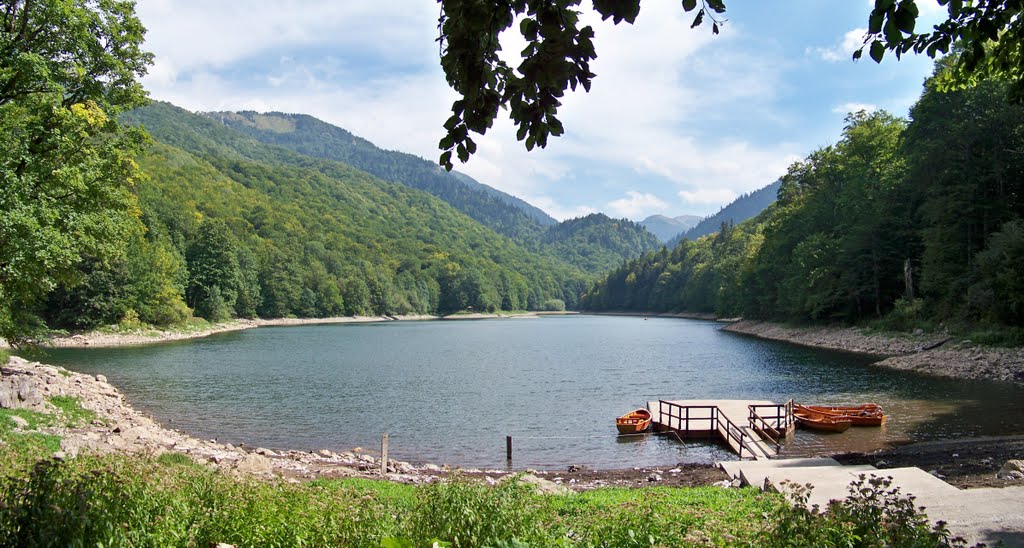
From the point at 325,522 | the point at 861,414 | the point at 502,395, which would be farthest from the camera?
the point at 502,395

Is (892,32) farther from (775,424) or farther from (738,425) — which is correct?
(775,424)

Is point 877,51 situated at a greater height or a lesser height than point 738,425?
greater

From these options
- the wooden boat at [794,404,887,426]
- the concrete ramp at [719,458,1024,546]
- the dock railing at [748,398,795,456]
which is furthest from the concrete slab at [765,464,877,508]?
the wooden boat at [794,404,887,426]

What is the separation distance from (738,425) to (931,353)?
2391 centimetres

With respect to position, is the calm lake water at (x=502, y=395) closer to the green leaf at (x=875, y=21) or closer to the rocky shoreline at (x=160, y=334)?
the rocky shoreline at (x=160, y=334)

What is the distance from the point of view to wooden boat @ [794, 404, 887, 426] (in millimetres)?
24300

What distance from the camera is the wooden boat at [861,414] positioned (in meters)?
24.3

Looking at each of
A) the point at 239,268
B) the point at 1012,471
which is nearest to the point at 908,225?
the point at 1012,471

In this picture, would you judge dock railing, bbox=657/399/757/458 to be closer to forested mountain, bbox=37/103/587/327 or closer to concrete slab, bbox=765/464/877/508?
concrete slab, bbox=765/464/877/508

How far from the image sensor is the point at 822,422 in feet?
79.3

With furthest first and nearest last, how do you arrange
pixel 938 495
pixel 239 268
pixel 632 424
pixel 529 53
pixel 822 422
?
pixel 239 268, pixel 632 424, pixel 822 422, pixel 938 495, pixel 529 53

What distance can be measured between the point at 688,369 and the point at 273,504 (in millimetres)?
42592

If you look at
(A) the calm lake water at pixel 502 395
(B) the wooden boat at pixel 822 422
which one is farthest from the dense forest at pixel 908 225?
(B) the wooden boat at pixel 822 422

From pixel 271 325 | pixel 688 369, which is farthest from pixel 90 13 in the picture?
pixel 271 325
